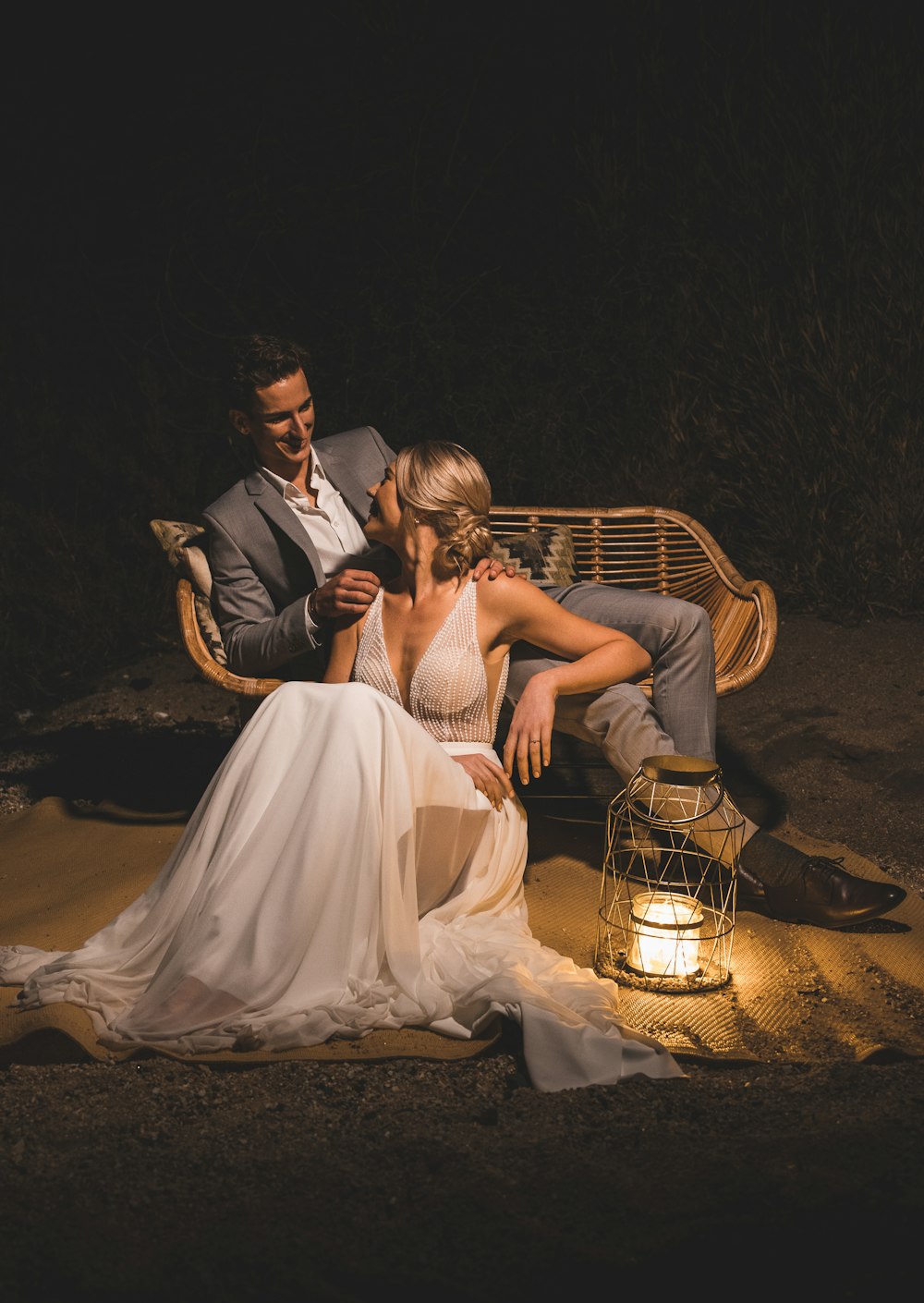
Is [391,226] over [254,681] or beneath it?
over

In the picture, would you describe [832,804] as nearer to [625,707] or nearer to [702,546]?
[702,546]

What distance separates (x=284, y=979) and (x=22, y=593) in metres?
4.20

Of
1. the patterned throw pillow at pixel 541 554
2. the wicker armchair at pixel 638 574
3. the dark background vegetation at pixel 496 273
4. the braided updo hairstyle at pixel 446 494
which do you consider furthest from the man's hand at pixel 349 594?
the dark background vegetation at pixel 496 273

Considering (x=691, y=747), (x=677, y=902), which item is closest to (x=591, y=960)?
(x=677, y=902)

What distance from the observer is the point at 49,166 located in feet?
21.4

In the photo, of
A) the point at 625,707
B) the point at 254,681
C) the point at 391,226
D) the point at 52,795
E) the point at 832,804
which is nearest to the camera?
the point at 625,707

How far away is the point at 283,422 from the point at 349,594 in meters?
0.77

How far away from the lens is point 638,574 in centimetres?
414

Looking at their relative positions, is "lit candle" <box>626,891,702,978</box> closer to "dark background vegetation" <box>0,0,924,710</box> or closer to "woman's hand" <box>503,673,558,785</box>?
"woman's hand" <box>503,673,558,785</box>

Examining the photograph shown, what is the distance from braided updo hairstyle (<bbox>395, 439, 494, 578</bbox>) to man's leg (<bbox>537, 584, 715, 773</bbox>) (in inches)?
22.2

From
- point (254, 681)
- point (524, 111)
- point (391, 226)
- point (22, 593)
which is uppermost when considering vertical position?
point (524, 111)

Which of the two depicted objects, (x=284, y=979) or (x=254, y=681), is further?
(x=254, y=681)

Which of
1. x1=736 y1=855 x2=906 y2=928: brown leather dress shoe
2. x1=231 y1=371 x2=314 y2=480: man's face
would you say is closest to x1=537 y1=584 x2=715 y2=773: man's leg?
x1=736 y1=855 x2=906 y2=928: brown leather dress shoe

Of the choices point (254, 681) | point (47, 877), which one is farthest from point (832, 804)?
point (47, 877)
